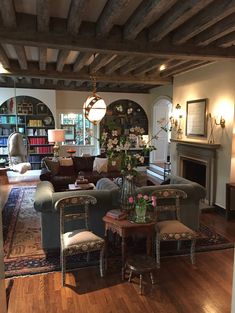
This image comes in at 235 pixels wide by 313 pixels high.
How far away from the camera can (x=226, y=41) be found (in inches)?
159

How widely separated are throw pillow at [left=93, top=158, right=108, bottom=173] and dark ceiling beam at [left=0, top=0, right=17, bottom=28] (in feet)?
13.2

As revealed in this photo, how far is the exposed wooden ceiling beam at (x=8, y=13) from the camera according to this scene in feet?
9.27

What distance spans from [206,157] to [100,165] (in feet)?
8.56

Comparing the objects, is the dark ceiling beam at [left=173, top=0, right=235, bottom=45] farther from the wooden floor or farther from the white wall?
the wooden floor

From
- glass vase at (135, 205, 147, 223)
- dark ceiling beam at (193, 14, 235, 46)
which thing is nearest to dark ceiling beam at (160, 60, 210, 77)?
dark ceiling beam at (193, 14, 235, 46)

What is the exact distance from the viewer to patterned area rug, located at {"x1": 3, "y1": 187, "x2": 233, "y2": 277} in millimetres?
3268

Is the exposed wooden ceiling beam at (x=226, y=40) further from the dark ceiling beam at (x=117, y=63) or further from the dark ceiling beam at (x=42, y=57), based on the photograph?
the dark ceiling beam at (x=42, y=57)

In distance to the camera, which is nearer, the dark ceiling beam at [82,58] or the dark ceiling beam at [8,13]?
the dark ceiling beam at [8,13]

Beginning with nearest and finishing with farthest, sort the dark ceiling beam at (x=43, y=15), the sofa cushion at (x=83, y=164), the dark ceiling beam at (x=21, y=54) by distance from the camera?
1. the dark ceiling beam at (x=43, y=15)
2. the dark ceiling beam at (x=21, y=54)
3. the sofa cushion at (x=83, y=164)

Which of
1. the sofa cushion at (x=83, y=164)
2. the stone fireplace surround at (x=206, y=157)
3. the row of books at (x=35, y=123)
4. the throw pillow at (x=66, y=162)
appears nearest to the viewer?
the stone fireplace surround at (x=206, y=157)

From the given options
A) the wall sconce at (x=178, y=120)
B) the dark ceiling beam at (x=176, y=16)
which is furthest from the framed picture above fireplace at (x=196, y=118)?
the dark ceiling beam at (x=176, y=16)

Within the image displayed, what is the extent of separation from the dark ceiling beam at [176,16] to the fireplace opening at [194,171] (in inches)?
132

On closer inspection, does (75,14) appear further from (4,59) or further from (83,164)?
(83,164)

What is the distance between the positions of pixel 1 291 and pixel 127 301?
5.55ft
